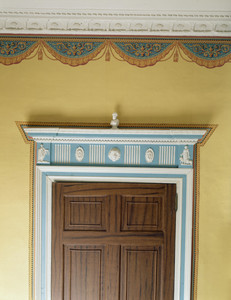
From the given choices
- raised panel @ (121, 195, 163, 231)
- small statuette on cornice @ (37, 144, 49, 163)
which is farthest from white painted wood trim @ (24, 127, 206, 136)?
raised panel @ (121, 195, 163, 231)

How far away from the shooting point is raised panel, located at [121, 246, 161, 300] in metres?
2.34

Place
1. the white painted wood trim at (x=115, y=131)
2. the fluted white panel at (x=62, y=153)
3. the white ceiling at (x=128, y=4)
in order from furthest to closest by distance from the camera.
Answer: the fluted white panel at (x=62, y=153) < the white painted wood trim at (x=115, y=131) < the white ceiling at (x=128, y=4)

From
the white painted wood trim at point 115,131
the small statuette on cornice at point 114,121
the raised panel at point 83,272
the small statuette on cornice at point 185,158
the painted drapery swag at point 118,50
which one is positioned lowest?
the raised panel at point 83,272

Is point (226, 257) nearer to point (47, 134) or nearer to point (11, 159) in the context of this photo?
point (47, 134)

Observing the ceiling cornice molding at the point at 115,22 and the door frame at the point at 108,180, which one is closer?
the ceiling cornice molding at the point at 115,22

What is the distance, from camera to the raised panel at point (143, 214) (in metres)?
2.34

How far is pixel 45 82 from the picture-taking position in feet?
7.72

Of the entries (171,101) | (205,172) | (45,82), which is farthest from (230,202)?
(45,82)

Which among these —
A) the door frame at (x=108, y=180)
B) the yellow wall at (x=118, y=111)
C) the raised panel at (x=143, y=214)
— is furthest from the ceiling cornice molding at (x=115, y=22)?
the raised panel at (x=143, y=214)

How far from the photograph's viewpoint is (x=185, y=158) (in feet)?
7.58

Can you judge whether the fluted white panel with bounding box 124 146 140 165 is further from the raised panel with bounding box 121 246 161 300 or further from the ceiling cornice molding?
the ceiling cornice molding

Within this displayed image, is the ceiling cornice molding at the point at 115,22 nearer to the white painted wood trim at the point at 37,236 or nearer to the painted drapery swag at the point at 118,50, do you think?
the painted drapery swag at the point at 118,50

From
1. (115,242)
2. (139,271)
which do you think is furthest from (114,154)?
(139,271)

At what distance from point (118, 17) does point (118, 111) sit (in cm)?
77
